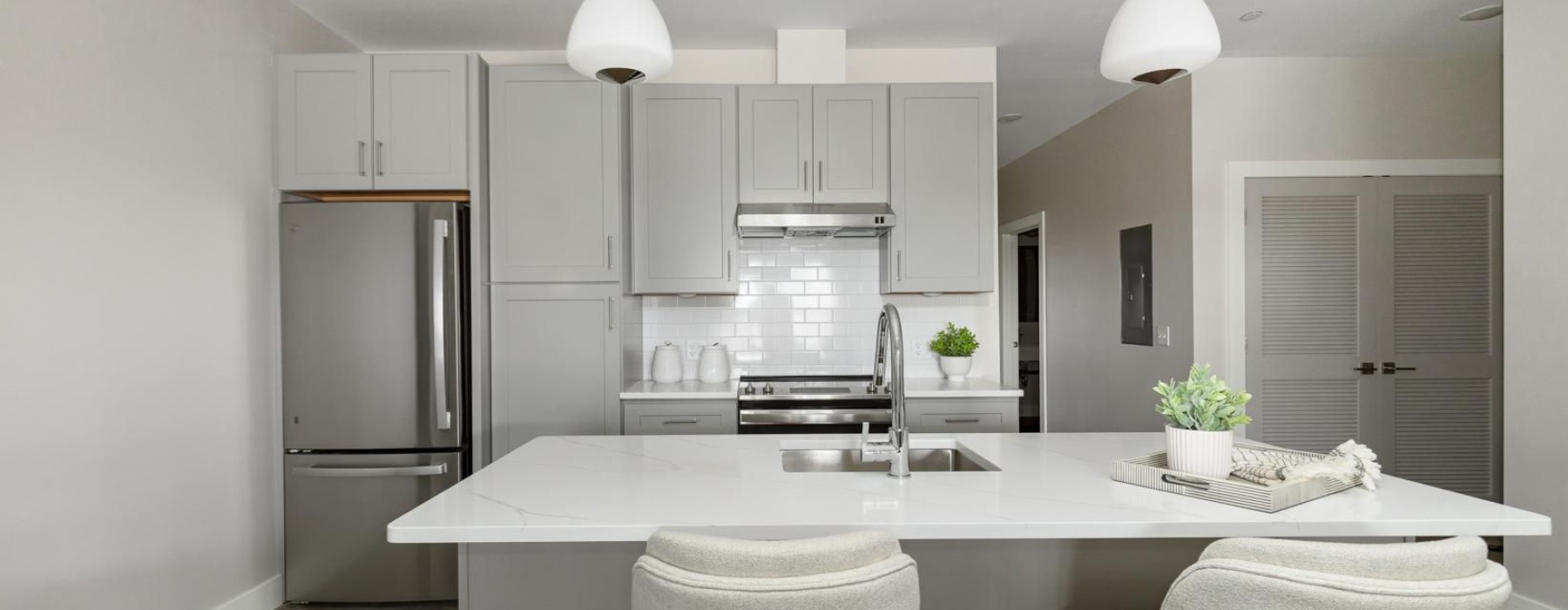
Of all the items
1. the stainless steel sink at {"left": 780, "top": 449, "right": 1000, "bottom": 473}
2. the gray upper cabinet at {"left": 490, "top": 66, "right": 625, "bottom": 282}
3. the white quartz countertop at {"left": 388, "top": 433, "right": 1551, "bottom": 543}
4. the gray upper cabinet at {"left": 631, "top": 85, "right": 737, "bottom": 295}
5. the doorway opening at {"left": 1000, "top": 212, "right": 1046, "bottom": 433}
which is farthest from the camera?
the doorway opening at {"left": 1000, "top": 212, "right": 1046, "bottom": 433}

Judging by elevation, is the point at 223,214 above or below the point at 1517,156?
below

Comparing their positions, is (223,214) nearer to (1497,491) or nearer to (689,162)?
(689,162)

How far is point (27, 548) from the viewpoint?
221 centimetres

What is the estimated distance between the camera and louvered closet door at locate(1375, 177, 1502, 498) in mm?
4145

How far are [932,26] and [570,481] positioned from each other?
280 centimetres

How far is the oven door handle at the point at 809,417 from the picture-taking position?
11.4ft

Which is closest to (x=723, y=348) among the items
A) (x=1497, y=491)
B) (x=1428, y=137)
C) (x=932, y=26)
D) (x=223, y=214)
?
(x=932, y=26)

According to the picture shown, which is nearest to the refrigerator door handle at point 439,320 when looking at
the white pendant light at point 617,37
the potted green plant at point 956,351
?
the white pendant light at point 617,37

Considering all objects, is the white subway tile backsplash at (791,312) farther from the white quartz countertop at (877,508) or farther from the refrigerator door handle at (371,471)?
the white quartz countertop at (877,508)

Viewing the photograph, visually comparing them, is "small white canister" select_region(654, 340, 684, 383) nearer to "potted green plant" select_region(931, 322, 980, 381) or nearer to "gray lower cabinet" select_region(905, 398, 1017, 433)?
"gray lower cabinet" select_region(905, 398, 1017, 433)

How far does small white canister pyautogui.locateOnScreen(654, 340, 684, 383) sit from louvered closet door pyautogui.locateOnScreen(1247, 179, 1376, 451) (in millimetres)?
2942

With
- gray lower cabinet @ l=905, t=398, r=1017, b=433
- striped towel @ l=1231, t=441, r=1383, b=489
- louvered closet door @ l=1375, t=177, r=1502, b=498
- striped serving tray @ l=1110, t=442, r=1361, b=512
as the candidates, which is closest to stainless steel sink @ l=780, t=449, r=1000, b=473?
striped serving tray @ l=1110, t=442, r=1361, b=512

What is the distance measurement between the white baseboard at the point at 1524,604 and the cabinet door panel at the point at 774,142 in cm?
314

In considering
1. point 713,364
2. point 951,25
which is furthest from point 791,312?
point 951,25
